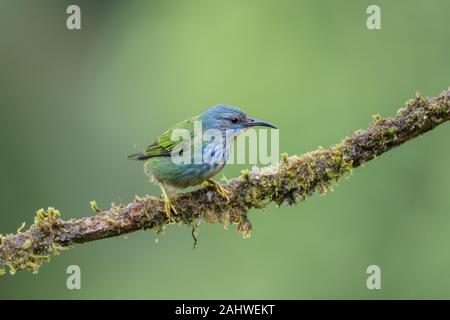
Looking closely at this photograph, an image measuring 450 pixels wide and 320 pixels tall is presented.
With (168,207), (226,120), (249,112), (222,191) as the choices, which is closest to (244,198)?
(222,191)

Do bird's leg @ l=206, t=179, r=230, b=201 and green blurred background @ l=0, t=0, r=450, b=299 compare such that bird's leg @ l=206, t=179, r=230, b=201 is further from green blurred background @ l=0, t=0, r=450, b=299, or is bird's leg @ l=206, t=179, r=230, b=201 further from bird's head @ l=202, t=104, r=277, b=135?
green blurred background @ l=0, t=0, r=450, b=299

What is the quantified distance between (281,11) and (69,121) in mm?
5051

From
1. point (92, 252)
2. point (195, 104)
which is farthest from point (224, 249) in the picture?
point (92, 252)

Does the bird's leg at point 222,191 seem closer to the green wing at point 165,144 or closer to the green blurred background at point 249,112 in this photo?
the green wing at point 165,144

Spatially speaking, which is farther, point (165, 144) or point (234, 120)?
point (234, 120)

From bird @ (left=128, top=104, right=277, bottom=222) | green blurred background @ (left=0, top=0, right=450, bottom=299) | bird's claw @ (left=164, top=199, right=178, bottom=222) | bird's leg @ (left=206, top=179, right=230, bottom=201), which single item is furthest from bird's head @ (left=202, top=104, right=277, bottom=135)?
green blurred background @ (left=0, top=0, right=450, bottom=299)

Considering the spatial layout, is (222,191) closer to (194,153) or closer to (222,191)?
(222,191)

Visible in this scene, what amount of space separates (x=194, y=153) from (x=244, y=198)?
2.28 ft

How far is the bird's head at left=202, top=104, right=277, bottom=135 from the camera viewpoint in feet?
20.7

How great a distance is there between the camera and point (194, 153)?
602 centimetres

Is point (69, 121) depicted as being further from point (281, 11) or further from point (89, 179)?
point (281, 11)

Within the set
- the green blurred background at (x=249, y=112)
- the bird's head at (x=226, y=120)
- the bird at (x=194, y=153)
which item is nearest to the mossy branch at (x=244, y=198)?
the bird at (x=194, y=153)

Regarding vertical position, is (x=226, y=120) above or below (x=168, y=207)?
above

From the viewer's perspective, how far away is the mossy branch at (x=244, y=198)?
17.3 feet
